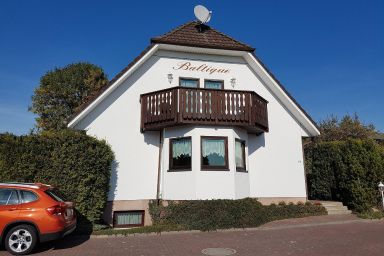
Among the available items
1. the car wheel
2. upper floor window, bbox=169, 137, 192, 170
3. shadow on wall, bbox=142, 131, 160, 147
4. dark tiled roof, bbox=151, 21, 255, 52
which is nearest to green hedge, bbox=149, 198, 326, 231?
upper floor window, bbox=169, 137, 192, 170

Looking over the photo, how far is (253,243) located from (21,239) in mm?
6668

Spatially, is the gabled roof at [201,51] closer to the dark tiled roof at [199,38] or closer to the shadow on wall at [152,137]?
the dark tiled roof at [199,38]

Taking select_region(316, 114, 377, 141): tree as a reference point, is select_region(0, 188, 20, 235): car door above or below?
below

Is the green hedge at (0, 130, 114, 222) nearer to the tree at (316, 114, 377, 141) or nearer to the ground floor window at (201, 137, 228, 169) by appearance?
the ground floor window at (201, 137, 228, 169)

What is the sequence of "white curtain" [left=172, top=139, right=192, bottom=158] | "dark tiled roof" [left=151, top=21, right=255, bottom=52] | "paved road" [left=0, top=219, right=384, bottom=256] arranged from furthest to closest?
"dark tiled roof" [left=151, top=21, right=255, bottom=52], "white curtain" [left=172, top=139, right=192, bottom=158], "paved road" [left=0, top=219, right=384, bottom=256]

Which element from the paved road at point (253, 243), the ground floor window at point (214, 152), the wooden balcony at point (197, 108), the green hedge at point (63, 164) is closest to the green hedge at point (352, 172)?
the paved road at point (253, 243)

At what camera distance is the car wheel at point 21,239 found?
8.77m

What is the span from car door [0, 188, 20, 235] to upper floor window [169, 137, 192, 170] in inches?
279

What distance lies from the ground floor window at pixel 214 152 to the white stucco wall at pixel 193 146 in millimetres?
248

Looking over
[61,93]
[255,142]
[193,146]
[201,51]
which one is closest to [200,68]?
[201,51]

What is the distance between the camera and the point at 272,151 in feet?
56.1

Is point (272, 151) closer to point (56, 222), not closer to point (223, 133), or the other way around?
point (223, 133)

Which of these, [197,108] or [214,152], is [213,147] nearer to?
[214,152]

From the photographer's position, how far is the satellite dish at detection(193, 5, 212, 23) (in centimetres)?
1723
